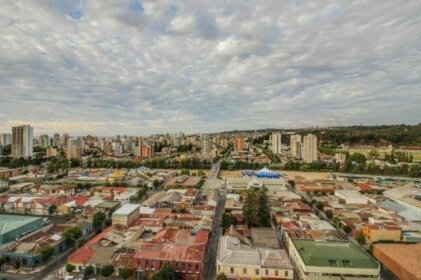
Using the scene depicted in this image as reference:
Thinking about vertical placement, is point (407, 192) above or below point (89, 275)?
above

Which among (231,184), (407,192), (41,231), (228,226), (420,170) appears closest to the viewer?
(41,231)

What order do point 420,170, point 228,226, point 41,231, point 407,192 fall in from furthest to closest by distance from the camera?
point 420,170, point 407,192, point 228,226, point 41,231

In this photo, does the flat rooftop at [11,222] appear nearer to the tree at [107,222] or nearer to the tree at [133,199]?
the tree at [107,222]

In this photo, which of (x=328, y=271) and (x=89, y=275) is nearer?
(x=328, y=271)

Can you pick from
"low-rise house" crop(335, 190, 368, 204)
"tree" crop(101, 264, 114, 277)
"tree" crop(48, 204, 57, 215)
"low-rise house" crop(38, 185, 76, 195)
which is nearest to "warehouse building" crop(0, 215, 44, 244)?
"tree" crop(48, 204, 57, 215)

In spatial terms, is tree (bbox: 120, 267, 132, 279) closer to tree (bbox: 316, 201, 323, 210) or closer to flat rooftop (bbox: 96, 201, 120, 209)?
flat rooftop (bbox: 96, 201, 120, 209)

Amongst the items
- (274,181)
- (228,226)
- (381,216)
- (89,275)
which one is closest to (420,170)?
(274,181)

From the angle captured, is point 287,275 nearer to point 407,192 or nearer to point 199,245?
point 199,245

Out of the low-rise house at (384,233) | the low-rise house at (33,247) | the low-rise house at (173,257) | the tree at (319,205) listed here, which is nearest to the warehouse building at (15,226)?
the low-rise house at (33,247)
